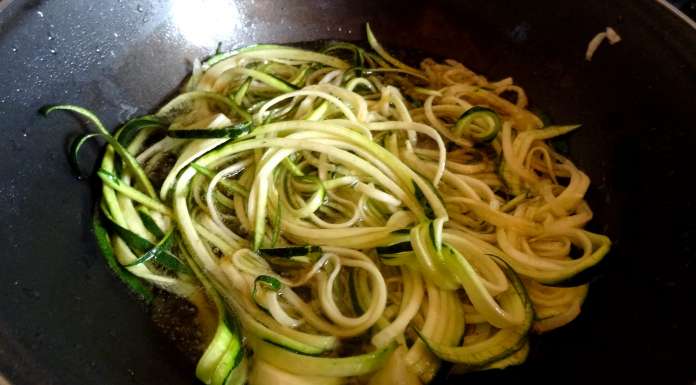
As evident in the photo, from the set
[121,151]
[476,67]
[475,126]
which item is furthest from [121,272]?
[476,67]

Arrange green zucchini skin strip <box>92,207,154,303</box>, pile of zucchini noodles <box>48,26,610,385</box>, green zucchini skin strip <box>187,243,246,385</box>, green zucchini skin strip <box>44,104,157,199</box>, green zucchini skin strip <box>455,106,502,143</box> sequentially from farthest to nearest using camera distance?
green zucchini skin strip <box>455,106,502,143</box> < green zucchini skin strip <box>44,104,157,199</box> < green zucchini skin strip <box>92,207,154,303</box> < pile of zucchini noodles <box>48,26,610,385</box> < green zucchini skin strip <box>187,243,246,385</box>

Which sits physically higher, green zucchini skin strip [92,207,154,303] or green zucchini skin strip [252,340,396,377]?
green zucchini skin strip [252,340,396,377]

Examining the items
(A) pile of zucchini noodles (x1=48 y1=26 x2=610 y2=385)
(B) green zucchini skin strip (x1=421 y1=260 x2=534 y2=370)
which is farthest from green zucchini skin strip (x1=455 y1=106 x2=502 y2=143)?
(B) green zucchini skin strip (x1=421 y1=260 x2=534 y2=370)

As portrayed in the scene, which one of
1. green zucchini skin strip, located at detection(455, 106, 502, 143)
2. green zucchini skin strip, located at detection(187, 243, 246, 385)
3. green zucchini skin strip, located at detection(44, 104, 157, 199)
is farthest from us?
green zucchini skin strip, located at detection(455, 106, 502, 143)

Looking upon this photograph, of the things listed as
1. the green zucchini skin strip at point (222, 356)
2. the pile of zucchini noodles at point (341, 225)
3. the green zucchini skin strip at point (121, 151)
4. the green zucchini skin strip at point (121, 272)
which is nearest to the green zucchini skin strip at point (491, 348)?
the pile of zucchini noodles at point (341, 225)

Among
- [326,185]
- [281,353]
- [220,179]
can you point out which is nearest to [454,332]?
[281,353]

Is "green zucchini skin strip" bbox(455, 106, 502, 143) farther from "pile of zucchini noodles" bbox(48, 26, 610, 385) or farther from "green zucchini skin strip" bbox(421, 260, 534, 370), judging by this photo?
"green zucchini skin strip" bbox(421, 260, 534, 370)

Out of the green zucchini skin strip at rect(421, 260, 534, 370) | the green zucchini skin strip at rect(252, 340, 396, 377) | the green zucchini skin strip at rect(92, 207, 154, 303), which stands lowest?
the green zucchini skin strip at rect(92, 207, 154, 303)

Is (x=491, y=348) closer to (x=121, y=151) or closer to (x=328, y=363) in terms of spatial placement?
(x=328, y=363)
